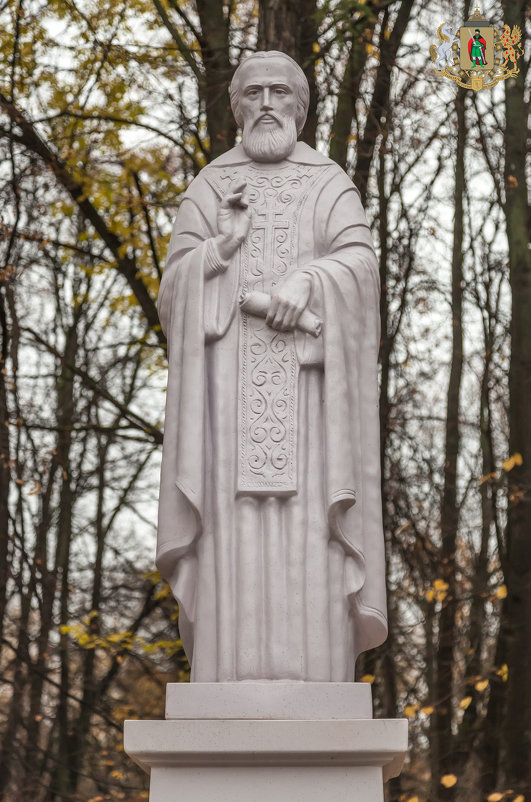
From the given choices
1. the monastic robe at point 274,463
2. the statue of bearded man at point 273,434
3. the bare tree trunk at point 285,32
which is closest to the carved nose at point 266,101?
the statue of bearded man at point 273,434

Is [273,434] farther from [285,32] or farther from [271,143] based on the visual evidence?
[285,32]

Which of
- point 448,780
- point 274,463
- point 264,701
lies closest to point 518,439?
Answer: point 448,780

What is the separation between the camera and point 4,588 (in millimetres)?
12008

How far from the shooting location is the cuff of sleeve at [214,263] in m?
5.77

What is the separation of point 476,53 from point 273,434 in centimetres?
653

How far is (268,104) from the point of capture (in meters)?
6.07

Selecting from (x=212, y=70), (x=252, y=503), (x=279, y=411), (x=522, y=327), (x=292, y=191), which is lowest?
(x=252, y=503)

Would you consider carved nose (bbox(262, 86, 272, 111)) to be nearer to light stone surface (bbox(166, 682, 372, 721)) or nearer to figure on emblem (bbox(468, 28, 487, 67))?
light stone surface (bbox(166, 682, 372, 721))

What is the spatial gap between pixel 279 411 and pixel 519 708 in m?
5.17

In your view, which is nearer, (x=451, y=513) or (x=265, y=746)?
(x=265, y=746)

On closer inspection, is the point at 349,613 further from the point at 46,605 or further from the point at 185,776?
the point at 46,605

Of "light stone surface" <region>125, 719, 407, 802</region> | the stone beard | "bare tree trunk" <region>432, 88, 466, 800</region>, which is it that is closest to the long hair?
the stone beard

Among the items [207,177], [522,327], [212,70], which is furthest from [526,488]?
[207,177]

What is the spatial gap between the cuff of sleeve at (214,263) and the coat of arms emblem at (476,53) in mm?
5660
